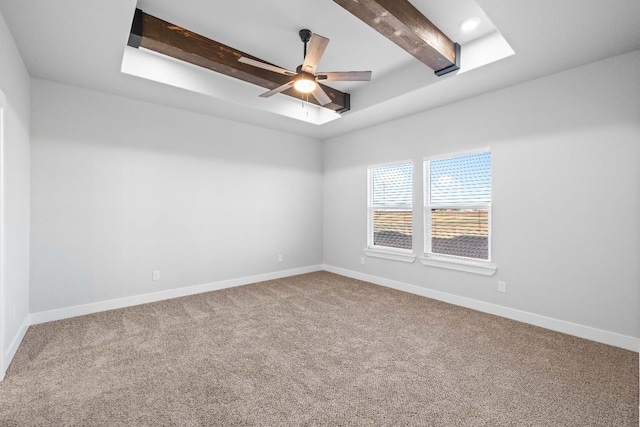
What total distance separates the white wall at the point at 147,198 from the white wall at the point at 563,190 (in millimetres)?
2713

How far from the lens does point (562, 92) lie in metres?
3.07

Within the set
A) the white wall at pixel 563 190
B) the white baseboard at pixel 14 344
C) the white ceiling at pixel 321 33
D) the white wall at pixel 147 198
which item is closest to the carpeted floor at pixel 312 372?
the white baseboard at pixel 14 344

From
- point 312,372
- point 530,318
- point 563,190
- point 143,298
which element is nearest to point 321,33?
point 563,190

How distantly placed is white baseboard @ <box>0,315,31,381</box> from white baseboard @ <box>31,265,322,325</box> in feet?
0.61

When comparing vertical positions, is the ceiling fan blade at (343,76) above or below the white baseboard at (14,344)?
above

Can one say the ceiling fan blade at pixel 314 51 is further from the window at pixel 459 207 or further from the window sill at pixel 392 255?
the window sill at pixel 392 255

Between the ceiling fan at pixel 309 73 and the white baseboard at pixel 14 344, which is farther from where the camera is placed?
the ceiling fan at pixel 309 73

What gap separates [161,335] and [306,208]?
335 cm

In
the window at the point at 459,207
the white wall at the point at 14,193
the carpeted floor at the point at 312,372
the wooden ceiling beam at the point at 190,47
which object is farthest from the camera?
the window at the point at 459,207

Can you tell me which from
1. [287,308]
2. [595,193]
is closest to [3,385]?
[287,308]

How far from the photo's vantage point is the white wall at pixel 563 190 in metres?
2.74

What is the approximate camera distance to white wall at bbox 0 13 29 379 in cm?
236

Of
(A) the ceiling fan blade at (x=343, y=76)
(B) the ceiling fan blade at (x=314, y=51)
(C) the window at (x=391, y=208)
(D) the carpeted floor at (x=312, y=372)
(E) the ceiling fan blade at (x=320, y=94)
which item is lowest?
(D) the carpeted floor at (x=312, y=372)

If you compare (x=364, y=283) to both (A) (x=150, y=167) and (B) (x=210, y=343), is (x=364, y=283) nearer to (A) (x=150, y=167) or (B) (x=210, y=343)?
(B) (x=210, y=343)
